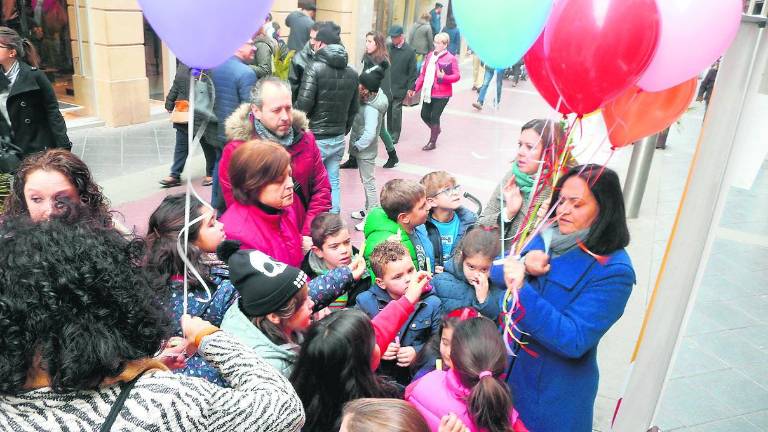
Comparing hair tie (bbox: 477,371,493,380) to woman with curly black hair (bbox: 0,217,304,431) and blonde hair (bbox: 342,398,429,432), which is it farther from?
woman with curly black hair (bbox: 0,217,304,431)

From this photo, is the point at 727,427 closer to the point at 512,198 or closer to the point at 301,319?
the point at 512,198

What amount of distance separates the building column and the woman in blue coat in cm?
776

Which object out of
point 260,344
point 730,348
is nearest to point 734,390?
point 730,348

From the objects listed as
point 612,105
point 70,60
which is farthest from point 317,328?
point 70,60

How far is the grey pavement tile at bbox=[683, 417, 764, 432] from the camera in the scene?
11.1 ft

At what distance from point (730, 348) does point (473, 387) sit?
3295mm

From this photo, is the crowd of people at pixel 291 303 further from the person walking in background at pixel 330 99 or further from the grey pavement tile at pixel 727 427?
the person walking in background at pixel 330 99

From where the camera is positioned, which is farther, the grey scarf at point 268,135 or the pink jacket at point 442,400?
the grey scarf at point 268,135

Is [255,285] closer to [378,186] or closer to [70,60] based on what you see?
[378,186]

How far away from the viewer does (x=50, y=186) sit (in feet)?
7.25

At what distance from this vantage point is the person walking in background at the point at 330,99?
208 inches

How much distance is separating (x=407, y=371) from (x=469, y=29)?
4.89 feet

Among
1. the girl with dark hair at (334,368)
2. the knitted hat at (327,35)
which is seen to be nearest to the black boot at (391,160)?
the knitted hat at (327,35)

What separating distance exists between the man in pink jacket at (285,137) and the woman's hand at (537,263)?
131cm
